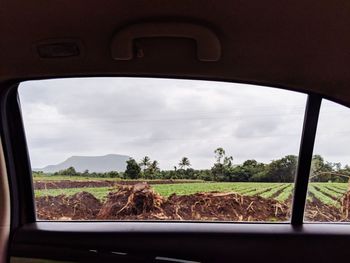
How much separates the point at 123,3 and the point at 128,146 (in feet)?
3.50

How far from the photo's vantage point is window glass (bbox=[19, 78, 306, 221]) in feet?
7.90

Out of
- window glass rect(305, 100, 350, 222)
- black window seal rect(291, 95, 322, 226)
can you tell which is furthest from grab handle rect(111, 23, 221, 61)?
window glass rect(305, 100, 350, 222)

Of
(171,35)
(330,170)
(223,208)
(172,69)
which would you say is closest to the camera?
(171,35)

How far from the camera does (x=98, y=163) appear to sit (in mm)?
2496

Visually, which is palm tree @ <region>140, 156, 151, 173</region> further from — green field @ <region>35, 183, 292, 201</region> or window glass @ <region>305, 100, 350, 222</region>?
window glass @ <region>305, 100, 350, 222</region>

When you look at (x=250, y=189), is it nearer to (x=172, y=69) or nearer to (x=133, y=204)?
(x=133, y=204)

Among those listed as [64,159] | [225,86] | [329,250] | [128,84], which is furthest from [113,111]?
[329,250]

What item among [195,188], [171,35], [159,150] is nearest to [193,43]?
[171,35]

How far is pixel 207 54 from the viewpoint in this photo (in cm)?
189

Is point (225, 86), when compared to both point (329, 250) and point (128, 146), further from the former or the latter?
point (329, 250)

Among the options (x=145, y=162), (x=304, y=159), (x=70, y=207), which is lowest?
(x=70, y=207)

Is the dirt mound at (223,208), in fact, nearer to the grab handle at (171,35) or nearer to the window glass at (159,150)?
the window glass at (159,150)

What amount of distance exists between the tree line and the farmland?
4 centimetres

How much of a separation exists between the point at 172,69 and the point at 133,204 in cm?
94
